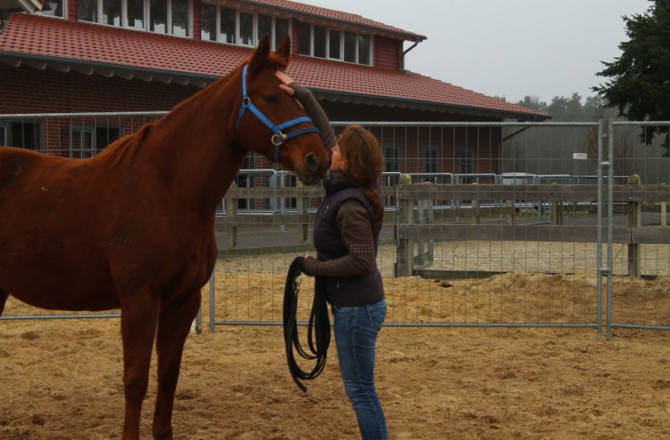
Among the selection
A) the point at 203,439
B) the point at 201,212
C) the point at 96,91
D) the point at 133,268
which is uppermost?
the point at 96,91

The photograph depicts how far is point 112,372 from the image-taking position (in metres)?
5.74

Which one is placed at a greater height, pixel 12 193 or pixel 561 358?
pixel 12 193

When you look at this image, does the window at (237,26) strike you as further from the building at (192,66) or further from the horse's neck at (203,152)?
the horse's neck at (203,152)

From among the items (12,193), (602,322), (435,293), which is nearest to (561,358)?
(602,322)

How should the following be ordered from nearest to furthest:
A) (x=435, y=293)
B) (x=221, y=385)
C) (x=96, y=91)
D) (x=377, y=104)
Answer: (x=221, y=385)
(x=435, y=293)
(x=96, y=91)
(x=377, y=104)

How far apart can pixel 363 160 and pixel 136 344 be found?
1.46 metres

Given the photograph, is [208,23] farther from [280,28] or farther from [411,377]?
[411,377]

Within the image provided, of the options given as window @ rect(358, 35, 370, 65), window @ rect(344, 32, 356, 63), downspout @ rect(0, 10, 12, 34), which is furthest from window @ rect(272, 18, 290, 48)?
downspout @ rect(0, 10, 12, 34)

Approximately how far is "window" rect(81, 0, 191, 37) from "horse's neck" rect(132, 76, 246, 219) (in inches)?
734

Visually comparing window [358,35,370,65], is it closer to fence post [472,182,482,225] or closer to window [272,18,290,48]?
window [272,18,290,48]

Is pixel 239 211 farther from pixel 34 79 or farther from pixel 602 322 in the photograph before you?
pixel 34 79

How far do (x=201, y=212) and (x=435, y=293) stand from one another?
17.2 feet

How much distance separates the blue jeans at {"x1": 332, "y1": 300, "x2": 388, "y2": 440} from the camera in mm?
3307

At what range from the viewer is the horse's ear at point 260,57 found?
3543 mm
